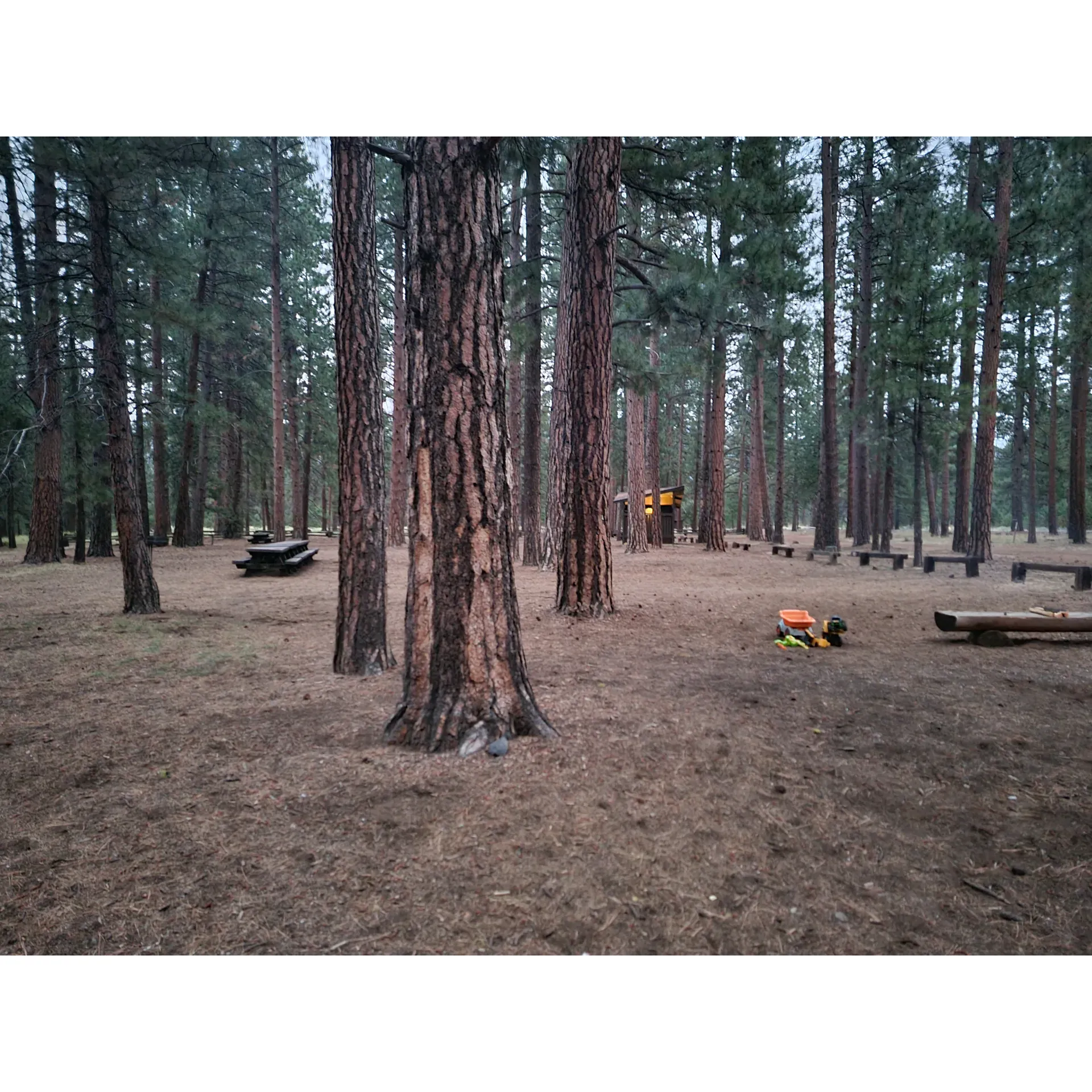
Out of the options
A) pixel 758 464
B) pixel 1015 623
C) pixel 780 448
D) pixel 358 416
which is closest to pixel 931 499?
pixel 780 448

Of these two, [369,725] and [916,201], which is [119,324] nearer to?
[369,725]

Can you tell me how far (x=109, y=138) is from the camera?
20.2ft

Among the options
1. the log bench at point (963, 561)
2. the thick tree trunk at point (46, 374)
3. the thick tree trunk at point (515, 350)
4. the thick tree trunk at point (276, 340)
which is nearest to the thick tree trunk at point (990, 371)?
the log bench at point (963, 561)

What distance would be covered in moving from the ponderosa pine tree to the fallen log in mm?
9412

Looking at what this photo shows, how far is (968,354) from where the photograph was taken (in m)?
15.2

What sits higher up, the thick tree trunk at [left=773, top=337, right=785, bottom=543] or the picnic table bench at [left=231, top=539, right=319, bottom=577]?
the thick tree trunk at [left=773, top=337, right=785, bottom=543]

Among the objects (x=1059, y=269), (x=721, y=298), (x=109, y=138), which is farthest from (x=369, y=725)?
(x=1059, y=269)

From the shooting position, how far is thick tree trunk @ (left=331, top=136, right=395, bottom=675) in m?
4.66

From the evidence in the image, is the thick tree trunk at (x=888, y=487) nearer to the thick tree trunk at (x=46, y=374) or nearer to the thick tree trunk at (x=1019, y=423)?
the thick tree trunk at (x=1019, y=423)

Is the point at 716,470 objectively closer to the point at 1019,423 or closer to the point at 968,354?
the point at 968,354

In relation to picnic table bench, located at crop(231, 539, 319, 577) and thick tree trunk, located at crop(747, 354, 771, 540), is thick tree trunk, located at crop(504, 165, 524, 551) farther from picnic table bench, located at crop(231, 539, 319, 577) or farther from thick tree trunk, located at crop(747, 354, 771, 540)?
thick tree trunk, located at crop(747, 354, 771, 540)

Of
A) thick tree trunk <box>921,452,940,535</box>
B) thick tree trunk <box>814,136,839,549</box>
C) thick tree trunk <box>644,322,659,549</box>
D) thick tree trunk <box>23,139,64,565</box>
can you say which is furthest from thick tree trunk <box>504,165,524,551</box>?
thick tree trunk <box>921,452,940,535</box>

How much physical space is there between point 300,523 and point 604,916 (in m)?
24.3
